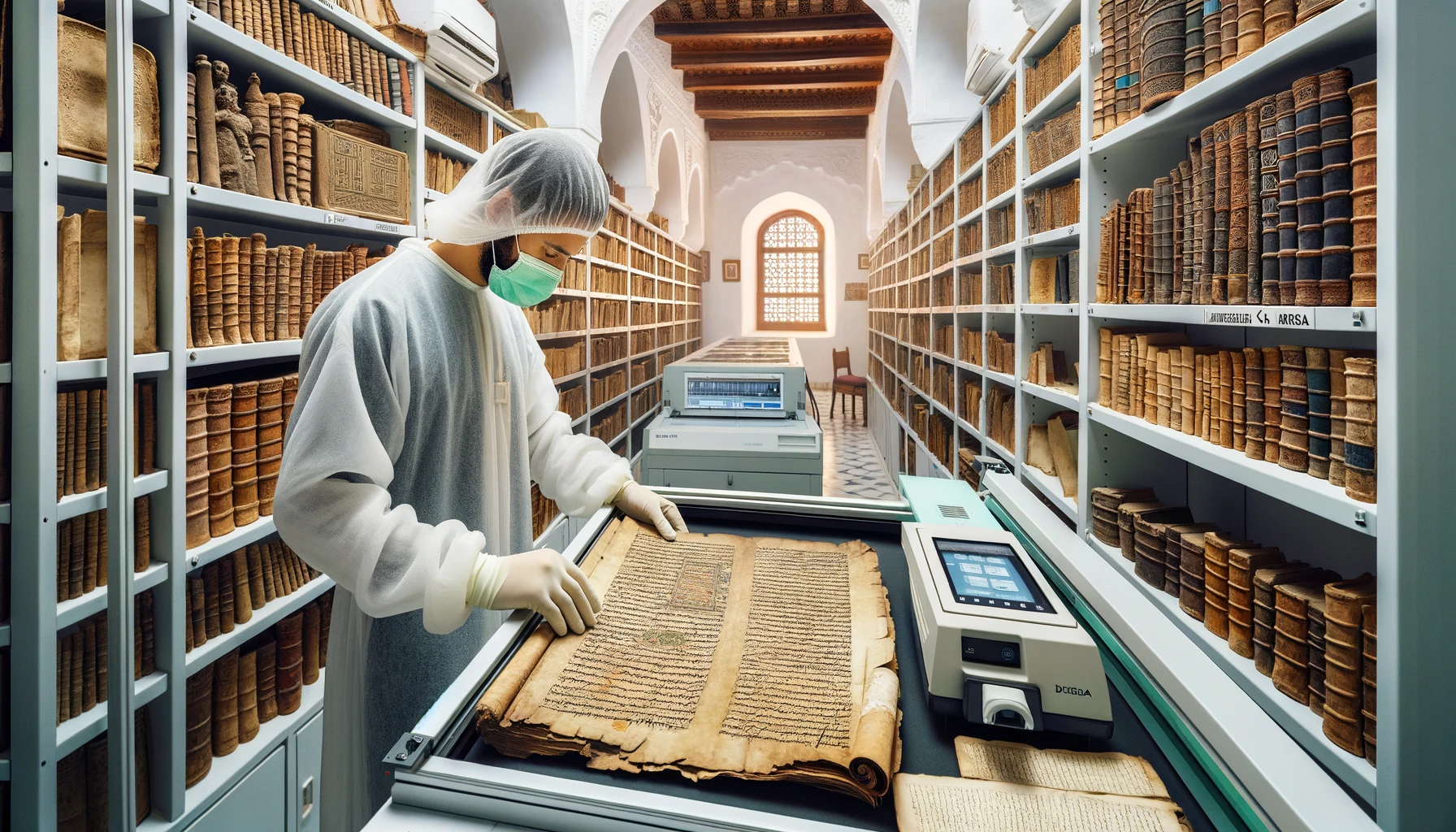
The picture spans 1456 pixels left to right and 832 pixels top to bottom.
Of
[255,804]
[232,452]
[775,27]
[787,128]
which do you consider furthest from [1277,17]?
[787,128]

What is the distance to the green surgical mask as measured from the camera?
151cm

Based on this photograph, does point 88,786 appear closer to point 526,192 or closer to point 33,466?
A: point 33,466

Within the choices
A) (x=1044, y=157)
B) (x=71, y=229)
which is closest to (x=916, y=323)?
(x=1044, y=157)

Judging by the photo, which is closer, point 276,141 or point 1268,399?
point 1268,399

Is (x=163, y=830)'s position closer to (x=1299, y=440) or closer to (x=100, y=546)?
(x=100, y=546)

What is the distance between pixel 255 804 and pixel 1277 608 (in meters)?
2.82

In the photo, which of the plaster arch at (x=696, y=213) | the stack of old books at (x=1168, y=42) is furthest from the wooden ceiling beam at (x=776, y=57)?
the stack of old books at (x=1168, y=42)

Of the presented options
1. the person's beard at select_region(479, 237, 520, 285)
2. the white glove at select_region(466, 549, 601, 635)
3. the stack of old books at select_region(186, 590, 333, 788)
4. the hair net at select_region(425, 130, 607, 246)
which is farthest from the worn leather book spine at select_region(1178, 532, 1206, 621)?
the stack of old books at select_region(186, 590, 333, 788)

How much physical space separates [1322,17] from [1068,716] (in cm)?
137

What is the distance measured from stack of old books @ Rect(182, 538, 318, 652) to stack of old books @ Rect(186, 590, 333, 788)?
10 centimetres

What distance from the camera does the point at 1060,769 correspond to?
68 centimetres

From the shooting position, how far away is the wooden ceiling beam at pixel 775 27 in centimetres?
799

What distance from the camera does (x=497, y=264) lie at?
1.52 meters

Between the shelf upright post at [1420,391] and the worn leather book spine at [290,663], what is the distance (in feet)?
9.33
